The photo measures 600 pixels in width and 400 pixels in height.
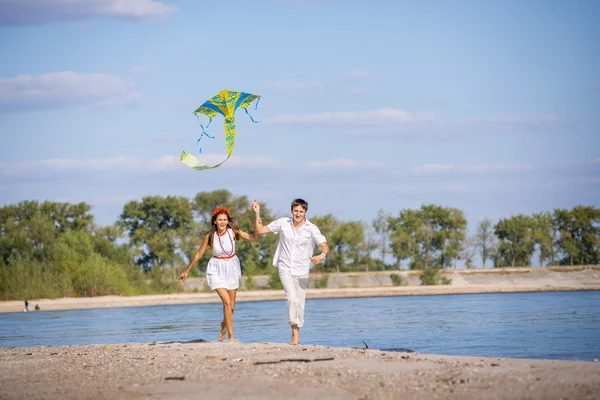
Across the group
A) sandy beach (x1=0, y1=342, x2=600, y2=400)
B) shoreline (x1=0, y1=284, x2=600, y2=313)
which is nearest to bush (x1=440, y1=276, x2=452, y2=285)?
shoreline (x1=0, y1=284, x2=600, y2=313)

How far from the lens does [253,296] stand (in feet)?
191

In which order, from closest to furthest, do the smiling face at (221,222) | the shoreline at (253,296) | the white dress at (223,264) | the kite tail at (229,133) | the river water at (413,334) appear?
the smiling face at (221,222) < the white dress at (223,264) < the kite tail at (229,133) < the river water at (413,334) < the shoreline at (253,296)

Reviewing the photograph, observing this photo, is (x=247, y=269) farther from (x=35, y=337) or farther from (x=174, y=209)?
(x=35, y=337)

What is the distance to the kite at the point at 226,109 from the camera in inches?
602

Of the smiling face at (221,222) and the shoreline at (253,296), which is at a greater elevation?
the smiling face at (221,222)

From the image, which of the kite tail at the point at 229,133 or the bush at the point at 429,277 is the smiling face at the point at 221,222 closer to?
the kite tail at the point at 229,133

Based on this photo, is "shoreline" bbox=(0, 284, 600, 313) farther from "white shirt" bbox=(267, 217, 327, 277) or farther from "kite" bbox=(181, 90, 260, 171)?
"white shirt" bbox=(267, 217, 327, 277)

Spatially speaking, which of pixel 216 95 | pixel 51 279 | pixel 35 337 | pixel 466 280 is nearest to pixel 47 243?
pixel 51 279

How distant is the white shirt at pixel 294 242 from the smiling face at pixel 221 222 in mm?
902

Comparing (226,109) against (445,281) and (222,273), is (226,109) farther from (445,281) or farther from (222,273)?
(445,281)

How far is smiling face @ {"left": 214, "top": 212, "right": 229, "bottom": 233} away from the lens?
1400 centimetres

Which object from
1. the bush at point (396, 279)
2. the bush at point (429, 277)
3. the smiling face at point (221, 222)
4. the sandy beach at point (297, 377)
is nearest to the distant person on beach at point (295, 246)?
the smiling face at point (221, 222)

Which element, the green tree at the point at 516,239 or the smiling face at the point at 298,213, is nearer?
the smiling face at the point at 298,213

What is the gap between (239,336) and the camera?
2164 cm
